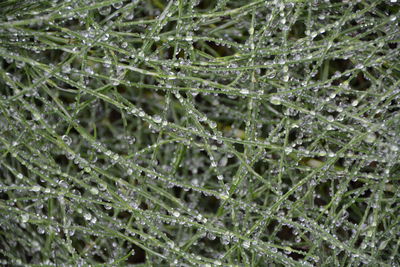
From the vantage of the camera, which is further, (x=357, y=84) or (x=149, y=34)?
(x=357, y=84)

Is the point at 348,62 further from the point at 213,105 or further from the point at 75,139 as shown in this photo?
the point at 75,139

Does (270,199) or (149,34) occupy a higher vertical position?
(149,34)

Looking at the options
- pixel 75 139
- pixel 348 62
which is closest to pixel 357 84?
pixel 348 62

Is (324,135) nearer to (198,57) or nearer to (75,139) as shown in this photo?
(198,57)

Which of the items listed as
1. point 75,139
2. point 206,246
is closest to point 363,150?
point 206,246

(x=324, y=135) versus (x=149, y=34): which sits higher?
(x=149, y=34)

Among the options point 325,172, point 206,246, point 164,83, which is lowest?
point 206,246
